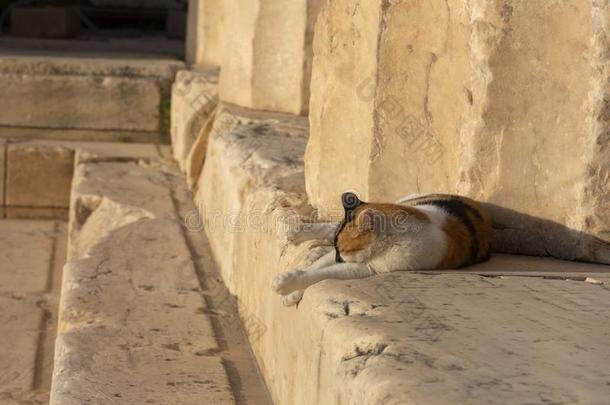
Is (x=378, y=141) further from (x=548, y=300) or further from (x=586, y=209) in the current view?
(x=548, y=300)

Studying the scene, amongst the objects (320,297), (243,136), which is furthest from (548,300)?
(243,136)

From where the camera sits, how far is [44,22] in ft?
32.0

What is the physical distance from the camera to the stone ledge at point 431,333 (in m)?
2.06

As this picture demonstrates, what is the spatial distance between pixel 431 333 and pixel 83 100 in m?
5.07

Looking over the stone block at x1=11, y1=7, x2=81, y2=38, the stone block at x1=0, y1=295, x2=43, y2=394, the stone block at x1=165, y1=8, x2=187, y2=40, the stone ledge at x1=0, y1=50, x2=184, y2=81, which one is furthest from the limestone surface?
the stone block at x1=165, y1=8, x2=187, y2=40

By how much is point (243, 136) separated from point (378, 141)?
1.67 metres

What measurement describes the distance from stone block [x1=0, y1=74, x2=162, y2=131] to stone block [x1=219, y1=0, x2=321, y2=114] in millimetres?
1241

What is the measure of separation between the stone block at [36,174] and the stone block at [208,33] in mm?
1130

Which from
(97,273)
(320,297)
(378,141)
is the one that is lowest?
(97,273)

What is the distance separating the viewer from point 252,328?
12.1 ft

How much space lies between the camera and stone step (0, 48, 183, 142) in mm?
7000

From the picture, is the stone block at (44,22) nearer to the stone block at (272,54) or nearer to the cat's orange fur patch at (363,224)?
the stone block at (272,54)

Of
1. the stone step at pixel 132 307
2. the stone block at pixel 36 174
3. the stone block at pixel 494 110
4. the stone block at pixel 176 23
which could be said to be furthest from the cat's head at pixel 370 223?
the stone block at pixel 176 23

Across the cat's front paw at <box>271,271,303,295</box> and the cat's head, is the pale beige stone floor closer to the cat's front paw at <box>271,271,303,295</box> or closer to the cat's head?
the cat's front paw at <box>271,271,303,295</box>
